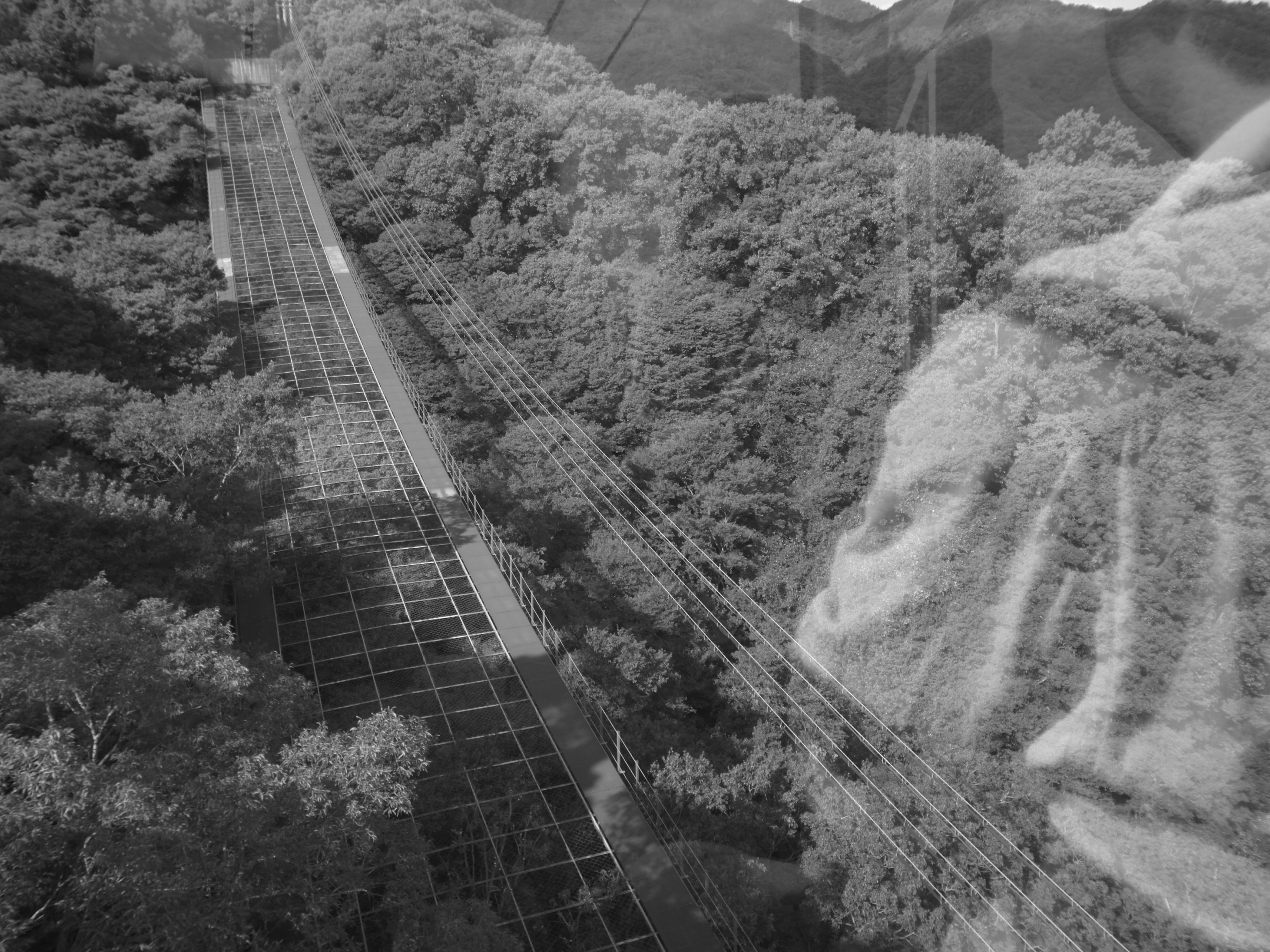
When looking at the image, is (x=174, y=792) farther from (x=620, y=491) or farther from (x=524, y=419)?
(x=524, y=419)

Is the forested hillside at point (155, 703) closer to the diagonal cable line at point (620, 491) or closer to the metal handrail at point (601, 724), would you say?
the metal handrail at point (601, 724)

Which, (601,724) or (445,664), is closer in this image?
Result: (601,724)

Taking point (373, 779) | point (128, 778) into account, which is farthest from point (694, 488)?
point (128, 778)

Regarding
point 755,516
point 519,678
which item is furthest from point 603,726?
point 755,516

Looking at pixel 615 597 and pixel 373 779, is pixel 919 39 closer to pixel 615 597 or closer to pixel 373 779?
pixel 615 597

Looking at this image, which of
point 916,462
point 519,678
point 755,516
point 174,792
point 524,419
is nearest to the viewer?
point 174,792

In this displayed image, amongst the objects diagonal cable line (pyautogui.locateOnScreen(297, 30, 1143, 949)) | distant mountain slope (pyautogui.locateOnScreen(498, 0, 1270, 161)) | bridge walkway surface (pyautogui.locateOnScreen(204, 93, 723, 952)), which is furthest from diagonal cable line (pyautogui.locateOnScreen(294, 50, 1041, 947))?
distant mountain slope (pyautogui.locateOnScreen(498, 0, 1270, 161))

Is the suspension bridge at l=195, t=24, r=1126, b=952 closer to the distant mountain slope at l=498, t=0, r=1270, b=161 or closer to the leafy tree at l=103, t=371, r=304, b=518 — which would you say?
the leafy tree at l=103, t=371, r=304, b=518
